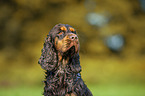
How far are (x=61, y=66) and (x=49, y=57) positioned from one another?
33 centimetres

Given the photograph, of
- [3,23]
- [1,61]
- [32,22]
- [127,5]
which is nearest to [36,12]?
[32,22]

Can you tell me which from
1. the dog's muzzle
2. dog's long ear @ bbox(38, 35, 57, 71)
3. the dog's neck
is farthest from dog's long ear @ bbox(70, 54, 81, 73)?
dog's long ear @ bbox(38, 35, 57, 71)

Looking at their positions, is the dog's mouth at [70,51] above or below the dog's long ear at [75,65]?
above

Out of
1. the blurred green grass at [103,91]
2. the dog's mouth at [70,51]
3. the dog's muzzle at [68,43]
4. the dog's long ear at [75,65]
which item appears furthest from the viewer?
the blurred green grass at [103,91]

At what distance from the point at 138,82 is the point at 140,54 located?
1.83m

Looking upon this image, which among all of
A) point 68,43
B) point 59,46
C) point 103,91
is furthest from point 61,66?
point 103,91

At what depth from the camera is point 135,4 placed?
13.8m

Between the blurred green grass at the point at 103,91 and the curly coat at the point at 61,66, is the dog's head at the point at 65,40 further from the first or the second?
the blurred green grass at the point at 103,91

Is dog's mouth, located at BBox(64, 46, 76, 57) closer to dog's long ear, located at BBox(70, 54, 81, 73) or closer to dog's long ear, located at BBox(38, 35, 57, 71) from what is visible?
dog's long ear, located at BBox(70, 54, 81, 73)

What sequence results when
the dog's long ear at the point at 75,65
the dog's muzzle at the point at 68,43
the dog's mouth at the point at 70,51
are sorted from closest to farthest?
the dog's muzzle at the point at 68,43 < the dog's mouth at the point at 70,51 < the dog's long ear at the point at 75,65

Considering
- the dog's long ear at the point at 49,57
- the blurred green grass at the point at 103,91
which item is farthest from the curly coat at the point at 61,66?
the blurred green grass at the point at 103,91

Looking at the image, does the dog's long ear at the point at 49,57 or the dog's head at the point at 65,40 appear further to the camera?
the dog's long ear at the point at 49,57

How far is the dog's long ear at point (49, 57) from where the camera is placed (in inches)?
181

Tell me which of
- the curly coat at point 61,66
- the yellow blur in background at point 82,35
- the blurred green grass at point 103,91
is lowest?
the curly coat at point 61,66
